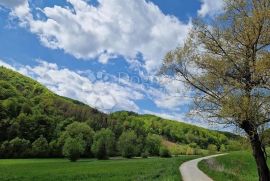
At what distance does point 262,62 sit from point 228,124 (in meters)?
3.33

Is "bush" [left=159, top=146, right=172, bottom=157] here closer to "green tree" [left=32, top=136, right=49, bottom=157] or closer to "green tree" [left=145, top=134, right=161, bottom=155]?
"green tree" [left=145, top=134, right=161, bottom=155]

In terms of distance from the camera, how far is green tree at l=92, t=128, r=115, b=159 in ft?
431

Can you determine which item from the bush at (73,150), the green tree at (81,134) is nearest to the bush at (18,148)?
the green tree at (81,134)

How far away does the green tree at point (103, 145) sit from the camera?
13138cm

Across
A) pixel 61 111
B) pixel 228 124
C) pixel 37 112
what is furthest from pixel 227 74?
pixel 61 111

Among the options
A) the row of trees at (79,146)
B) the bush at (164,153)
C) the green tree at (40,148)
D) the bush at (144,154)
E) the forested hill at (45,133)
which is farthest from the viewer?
the bush at (164,153)

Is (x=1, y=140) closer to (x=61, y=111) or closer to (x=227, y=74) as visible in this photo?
(x=61, y=111)

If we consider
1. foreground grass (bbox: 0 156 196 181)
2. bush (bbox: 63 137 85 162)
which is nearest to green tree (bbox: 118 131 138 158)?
bush (bbox: 63 137 85 162)

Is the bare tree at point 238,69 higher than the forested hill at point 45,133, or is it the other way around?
the forested hill at point 45,133

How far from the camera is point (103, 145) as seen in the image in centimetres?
13375

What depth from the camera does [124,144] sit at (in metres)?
145

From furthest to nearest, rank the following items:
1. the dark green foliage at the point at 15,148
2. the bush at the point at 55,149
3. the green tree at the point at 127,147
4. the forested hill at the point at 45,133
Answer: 1. the green tree at the point at 127,147
2. the bush at the point at 55,149
3. the forested hill at the point at 45,133
4. the dark green foliage at the point at 15,148

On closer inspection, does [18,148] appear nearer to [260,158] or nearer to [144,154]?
[144,154]

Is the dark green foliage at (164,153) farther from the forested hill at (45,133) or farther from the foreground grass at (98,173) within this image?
the foreground grass at (98,173)
